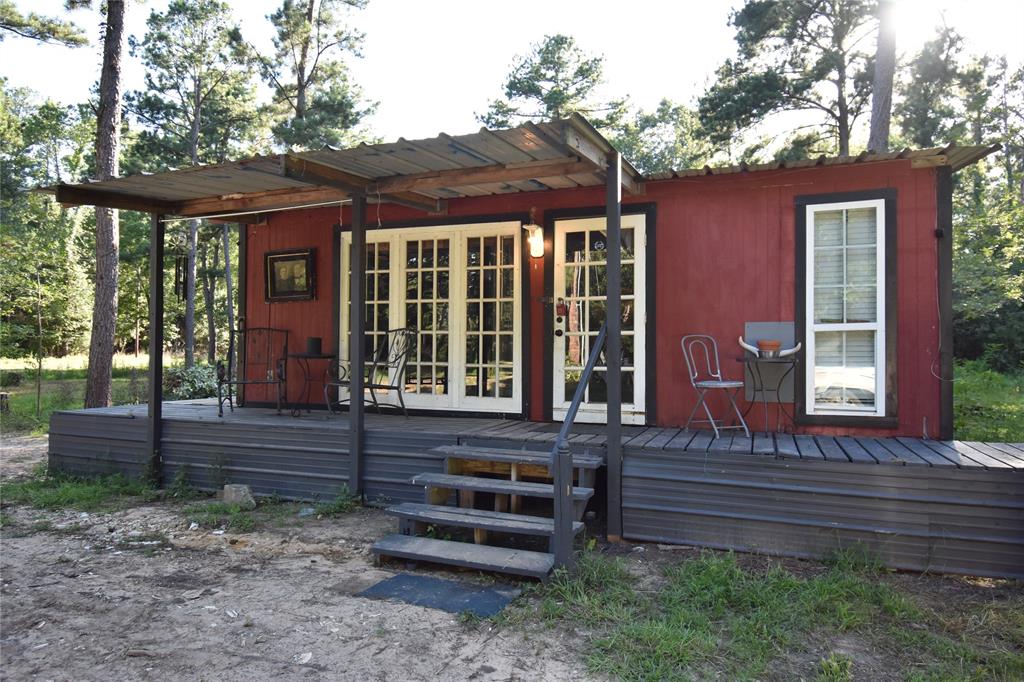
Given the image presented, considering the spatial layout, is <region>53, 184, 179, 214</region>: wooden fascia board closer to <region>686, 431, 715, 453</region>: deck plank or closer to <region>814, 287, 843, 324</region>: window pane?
<region>686, 431, 715, 453</region>: deck plank

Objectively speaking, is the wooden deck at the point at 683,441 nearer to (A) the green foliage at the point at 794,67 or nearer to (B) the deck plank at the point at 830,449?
(B) the deck plank at the point at 830,449

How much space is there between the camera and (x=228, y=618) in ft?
9.48

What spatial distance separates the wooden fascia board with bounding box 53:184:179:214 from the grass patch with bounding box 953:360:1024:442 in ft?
24.1

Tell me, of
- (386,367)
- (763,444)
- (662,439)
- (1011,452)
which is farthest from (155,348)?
(1011,452)

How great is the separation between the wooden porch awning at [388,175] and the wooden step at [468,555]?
6.87 feet

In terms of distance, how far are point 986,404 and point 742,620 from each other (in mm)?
8452

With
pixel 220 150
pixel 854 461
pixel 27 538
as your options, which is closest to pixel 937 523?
pixel 854 461

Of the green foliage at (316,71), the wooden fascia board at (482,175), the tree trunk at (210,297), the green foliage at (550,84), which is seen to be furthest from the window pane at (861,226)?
the tree trunk at (210,297)

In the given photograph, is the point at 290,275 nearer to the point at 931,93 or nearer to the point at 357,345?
the point at 357,345

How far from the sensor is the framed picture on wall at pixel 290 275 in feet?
20.3

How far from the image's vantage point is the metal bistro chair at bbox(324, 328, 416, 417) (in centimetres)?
571

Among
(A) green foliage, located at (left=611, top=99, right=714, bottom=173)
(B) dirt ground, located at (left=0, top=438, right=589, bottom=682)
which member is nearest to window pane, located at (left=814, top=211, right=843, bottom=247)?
(B) dirt ground, located at (left=0, top=438, right=589, bottom=682)

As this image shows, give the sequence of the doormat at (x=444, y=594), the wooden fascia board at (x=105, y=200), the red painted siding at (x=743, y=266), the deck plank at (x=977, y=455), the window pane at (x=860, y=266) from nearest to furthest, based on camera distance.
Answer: the doormat at (x=444, y=594) < the deck plank at (x=977, y=455) < the red painted siding at (x=743, y=266) < the window pane at (x=860, y=266) < the wooden fascia board at (x=105, y=200)

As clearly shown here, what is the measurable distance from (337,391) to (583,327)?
7.83 ft
